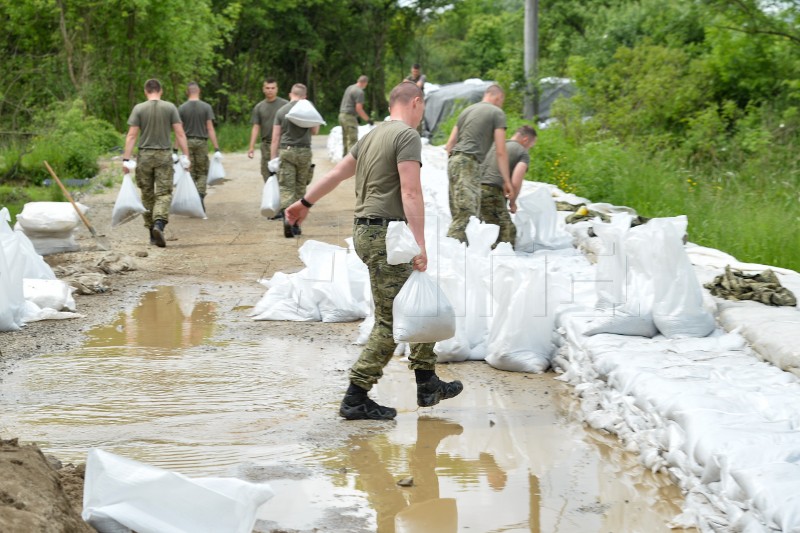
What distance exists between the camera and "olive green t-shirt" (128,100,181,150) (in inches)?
447

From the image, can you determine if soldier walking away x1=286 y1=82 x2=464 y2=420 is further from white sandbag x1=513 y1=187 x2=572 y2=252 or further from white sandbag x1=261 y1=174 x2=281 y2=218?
white sandbag x1=261 y1=174 x2=281 y2=218

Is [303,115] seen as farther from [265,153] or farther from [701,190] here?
[701,190]

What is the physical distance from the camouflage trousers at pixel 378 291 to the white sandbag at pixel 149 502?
2.10 m

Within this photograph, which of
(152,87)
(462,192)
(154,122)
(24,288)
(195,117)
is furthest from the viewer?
(195,117)

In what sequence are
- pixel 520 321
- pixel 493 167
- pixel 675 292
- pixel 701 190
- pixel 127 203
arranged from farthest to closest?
pixel 701 190 < pixel 127 203 < pixel 493 167 < pixel 520 321 < pixel 675 292

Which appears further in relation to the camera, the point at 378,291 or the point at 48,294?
the point at 48,294

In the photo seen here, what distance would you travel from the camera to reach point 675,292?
6004 millimetres

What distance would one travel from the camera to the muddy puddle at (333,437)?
4.22m

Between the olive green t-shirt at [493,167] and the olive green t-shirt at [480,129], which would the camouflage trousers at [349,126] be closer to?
the olive green t-shirt at [493,167]

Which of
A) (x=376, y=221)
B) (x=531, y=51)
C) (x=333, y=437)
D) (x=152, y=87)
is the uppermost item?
(x=531, y=51)

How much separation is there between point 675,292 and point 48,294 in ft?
15.5

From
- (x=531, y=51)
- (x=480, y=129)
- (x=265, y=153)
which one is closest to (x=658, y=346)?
(x=480, y=129)

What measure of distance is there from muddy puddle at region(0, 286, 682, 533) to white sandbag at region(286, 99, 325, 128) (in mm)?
5311

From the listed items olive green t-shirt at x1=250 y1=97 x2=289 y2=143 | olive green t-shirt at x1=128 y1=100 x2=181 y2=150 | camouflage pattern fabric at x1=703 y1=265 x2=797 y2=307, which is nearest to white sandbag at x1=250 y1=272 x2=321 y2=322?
camouflage pattern fabric at x1=703 y1=265 x2=797 y2=307
